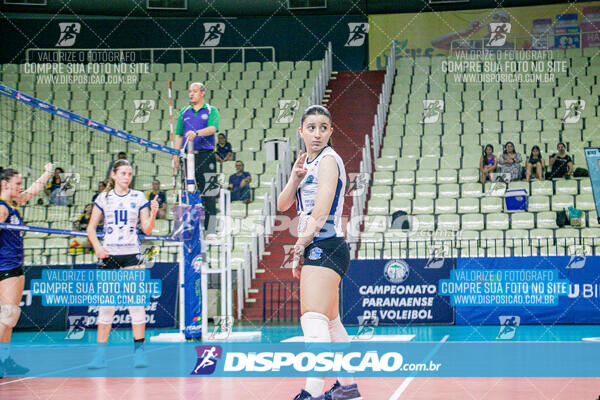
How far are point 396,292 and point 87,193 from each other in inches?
256

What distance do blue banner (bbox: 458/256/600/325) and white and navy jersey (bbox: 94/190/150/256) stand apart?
660 centimetres

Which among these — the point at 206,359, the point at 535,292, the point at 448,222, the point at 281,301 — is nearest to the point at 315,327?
the point at 206,359

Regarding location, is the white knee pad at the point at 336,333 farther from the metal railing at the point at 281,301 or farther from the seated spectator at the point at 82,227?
the seated spectator at the point at 82,227

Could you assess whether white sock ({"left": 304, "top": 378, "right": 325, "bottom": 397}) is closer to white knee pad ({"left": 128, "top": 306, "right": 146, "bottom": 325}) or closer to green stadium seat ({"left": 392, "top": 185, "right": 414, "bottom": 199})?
white knee pad ({"left": 128, "top": 306, "right": 146, "bottom": 325})

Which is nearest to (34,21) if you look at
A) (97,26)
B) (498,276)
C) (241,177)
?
(97,26)

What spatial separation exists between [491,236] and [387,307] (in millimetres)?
2515

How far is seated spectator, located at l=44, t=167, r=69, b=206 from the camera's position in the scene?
44.9 ft

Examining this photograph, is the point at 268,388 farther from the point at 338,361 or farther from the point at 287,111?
the point at 287,111

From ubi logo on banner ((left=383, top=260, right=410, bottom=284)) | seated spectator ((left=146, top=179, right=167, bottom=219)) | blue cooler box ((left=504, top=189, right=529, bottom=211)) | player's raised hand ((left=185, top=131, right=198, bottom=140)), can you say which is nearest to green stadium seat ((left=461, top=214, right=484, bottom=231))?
blue cooler box ((left=504, top=189, right=529, bottom=211))

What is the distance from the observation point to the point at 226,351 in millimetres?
4973

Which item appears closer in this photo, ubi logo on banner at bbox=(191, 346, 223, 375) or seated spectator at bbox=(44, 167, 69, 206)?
ubi logo on banner at bbox=(191, 346, 223, 375)

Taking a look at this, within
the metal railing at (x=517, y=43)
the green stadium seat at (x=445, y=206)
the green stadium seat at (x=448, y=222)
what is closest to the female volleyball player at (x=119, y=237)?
the green stadium seat at (x=448, y=222)

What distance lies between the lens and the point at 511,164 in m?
14.5

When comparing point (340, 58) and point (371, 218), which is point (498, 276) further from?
point (340, 58)
